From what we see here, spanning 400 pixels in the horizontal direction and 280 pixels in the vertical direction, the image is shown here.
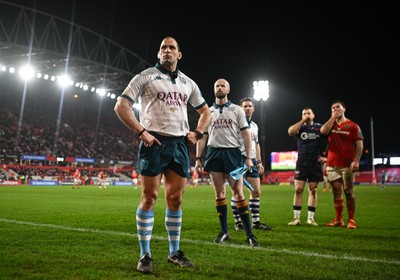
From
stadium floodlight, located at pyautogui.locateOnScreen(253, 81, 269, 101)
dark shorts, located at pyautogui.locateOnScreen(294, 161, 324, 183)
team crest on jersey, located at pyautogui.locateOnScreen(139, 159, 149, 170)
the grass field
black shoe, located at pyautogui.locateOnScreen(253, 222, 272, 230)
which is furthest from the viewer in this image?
stadium floodlight, located at pyautogui.locateOnScreen(253, 81, 269, 101)

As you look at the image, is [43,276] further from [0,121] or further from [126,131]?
[126,131]

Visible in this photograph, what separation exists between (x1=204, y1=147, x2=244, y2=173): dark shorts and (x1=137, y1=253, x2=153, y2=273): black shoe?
7.96 feet

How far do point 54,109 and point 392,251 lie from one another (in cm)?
5563

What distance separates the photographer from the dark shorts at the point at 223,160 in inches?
239

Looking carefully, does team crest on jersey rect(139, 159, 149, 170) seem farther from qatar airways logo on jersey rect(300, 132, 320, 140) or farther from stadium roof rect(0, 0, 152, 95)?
stadium roof rect(0, 0, 152, 95)

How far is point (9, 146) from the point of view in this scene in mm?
42594

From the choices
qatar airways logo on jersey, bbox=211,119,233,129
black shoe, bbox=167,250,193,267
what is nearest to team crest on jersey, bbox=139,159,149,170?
black shoe, bbox=167,250,193,267

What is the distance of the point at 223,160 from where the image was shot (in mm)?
6098

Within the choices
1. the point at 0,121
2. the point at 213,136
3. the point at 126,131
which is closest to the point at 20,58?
the point at 0,121

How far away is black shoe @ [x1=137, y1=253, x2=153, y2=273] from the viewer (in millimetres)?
3832

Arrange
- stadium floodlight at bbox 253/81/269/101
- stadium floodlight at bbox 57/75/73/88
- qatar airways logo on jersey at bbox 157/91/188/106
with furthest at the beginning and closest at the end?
stadium floodlight at bbox 57/75/73/88
stadium floodlight at bbox 253/81/269/101
qatar airways logo on jersey at bbox 157/91/188/106

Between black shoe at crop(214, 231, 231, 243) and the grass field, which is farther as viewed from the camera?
black shoe at crop(214, 231, 231, 243)

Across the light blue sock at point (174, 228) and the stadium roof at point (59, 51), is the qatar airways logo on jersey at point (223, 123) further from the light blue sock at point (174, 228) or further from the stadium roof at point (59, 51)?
the stadium roof at point (59, 51)

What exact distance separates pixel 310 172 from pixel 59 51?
36222 millimetres
